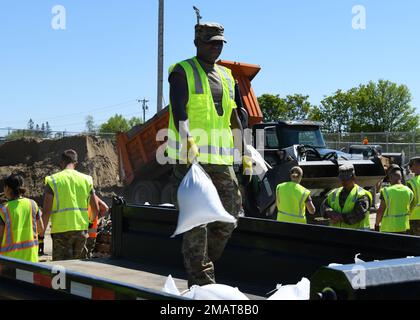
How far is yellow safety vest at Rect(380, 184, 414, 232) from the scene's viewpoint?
7.71m

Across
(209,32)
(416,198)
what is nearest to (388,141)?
(416,198)

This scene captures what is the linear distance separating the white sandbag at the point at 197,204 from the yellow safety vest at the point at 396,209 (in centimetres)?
454

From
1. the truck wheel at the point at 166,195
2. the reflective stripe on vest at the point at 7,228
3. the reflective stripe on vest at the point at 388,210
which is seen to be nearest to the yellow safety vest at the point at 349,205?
the reflective stripe on vest at the point at 388,210

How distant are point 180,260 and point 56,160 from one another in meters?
21.0

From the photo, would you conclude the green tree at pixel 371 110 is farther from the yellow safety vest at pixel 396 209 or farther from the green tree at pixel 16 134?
the yellow safety vest at pixel 396 209

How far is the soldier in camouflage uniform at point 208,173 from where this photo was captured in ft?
12.8

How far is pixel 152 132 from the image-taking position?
15297mm

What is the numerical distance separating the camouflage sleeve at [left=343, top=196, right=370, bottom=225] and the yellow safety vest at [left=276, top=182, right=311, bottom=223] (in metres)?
1.51

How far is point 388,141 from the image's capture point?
32.4 meters

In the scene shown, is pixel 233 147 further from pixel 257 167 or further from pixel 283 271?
pixel 283 271

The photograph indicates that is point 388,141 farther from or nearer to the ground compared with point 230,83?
farther from the ground

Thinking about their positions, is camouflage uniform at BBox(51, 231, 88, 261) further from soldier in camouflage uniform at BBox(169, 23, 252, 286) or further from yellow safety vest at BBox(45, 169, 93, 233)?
soldier in camouflage uniform at BBox(169, 23, 252, 286)

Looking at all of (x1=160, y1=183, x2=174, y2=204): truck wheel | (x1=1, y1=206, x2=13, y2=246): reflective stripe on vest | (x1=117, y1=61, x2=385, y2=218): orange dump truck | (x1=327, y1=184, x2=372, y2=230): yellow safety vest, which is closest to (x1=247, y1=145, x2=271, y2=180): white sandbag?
(x1=327, y1=184, x2=372, y2=230): yellow safety vest

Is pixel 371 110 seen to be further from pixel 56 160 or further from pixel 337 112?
pixel 56 160
